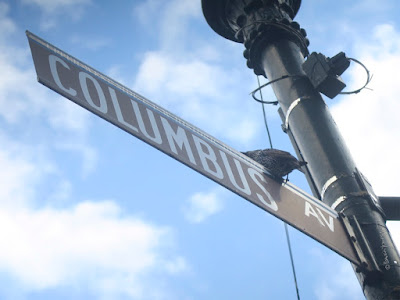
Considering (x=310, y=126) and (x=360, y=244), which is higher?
(x=310, y=126)

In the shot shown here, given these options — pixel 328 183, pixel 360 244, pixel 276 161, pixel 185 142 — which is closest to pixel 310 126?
pixel 328 183

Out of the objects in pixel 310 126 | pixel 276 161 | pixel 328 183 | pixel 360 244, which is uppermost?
pixel 310 126

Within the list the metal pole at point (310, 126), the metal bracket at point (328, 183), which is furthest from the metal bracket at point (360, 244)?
the metal bracket at point (328, 183)

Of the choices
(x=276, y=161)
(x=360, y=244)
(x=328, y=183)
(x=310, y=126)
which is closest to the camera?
(x=360, y=244)

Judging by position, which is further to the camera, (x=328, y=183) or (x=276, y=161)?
(x=328, y=183)

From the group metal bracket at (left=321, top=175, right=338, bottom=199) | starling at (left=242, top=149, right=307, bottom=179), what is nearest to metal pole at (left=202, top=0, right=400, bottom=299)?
metal bracket at (left=321, top=175, right=338, bottom=199)

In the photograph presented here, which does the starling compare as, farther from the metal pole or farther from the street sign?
the metal pole

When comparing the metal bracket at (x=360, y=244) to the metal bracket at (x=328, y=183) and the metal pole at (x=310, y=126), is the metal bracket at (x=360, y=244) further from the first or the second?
the metal bracket at (x=328, y=183)

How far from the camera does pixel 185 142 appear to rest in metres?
3.24

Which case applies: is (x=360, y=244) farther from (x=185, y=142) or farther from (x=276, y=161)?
(x=185, y=142)

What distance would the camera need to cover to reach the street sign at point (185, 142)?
3014mm

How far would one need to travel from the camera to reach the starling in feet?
11.9

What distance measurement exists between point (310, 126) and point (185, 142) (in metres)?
1.61

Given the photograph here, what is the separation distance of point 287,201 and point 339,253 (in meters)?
0.54
